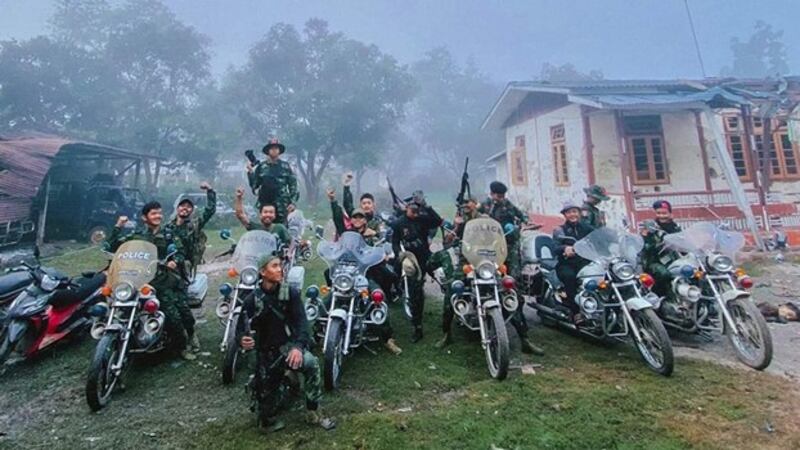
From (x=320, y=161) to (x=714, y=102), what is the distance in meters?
21.3

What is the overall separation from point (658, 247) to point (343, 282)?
357 centimetres

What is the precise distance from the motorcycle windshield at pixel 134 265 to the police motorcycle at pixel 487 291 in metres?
2.85

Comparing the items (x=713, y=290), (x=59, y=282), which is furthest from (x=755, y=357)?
(x=59, y=282)

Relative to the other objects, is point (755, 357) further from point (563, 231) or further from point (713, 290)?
point (563, 231)

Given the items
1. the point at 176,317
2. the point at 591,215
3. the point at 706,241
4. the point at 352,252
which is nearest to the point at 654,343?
the point at 706,241

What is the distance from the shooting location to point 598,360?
4.07 meters

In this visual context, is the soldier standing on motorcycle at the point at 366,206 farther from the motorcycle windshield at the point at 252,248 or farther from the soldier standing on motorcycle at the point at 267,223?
the motorcycle windshield at the point at 252,248

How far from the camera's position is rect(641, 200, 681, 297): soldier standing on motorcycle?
4.58m

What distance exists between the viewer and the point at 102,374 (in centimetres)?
323

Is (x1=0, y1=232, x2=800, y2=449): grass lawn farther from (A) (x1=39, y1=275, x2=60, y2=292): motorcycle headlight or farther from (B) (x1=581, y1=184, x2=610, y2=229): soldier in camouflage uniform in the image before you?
(B) (x1=581, y1=184, x2=610, y2=229): soldier in camouflage uniform

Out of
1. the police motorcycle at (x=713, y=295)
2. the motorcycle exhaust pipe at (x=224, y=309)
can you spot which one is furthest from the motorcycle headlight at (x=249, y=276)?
the police motorcycle at (x=713, y=295)

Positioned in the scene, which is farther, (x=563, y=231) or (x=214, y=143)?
(x=214, y=143)

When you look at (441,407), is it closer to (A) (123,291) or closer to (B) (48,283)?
(A) (123,291)

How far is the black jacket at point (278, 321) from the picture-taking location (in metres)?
2.97
